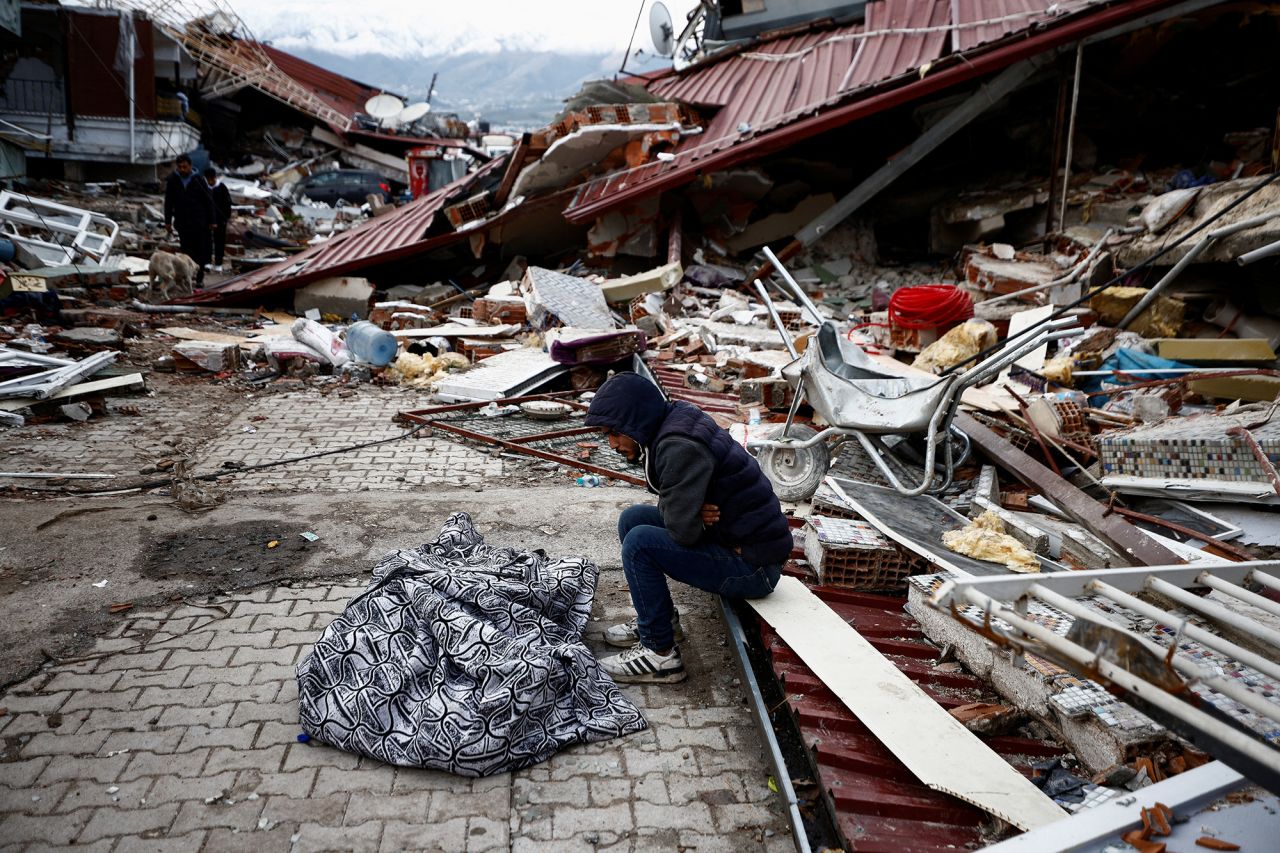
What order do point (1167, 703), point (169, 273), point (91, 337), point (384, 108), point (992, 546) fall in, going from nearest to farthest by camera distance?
point (1167, 703) < point (992, 546) < point (91, 337) < point (169, 273) < point (384, 108)

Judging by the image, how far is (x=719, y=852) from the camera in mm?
2545

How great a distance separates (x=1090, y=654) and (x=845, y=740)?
Result: 126cm

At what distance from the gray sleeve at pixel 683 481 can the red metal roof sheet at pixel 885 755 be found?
64 cm

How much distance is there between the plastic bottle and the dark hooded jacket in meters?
6.37

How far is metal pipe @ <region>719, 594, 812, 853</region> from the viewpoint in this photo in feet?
8.41

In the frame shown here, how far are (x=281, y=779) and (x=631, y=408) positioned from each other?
1811 millimetres

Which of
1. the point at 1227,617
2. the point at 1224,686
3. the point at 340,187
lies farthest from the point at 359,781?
the point at 340,187

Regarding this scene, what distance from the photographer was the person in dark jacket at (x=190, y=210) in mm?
12148

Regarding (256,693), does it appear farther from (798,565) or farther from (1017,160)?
(1017,160)

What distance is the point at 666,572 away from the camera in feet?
11.3

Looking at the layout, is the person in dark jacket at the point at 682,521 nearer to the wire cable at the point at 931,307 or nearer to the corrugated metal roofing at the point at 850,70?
the wire cable at the point at 931,307

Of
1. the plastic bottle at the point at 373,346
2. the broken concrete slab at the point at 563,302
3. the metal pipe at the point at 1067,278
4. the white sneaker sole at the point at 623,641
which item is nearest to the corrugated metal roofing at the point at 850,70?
the broken concrete slab at the point at 563,302

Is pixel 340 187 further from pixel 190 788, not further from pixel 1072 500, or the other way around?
pixel 190 788

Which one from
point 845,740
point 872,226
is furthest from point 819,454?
point 872,226
